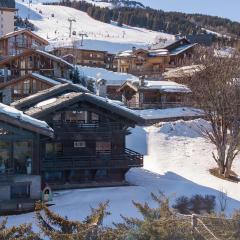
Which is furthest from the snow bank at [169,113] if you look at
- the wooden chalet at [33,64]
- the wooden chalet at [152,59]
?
the wooden chalet at [152,59]

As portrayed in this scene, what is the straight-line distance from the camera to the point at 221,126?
33312 mm

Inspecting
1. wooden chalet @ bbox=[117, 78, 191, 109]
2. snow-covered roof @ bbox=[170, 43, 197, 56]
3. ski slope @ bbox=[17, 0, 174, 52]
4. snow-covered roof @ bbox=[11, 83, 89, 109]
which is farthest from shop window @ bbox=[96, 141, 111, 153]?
ski slope @ bbox=[17, 0, 174, 52]

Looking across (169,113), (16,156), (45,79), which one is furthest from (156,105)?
(16,156)

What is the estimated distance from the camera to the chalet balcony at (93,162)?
80.0 ft

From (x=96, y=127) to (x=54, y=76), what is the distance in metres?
17.4

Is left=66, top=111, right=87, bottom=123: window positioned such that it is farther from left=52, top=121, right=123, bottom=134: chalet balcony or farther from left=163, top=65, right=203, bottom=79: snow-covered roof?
left=163, top=65, right=203, bottom=79: snow-covered roof

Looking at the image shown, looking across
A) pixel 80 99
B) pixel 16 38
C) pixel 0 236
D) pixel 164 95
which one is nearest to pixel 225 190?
pixel 80 99

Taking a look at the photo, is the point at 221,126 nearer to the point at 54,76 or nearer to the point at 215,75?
the point at 215,75

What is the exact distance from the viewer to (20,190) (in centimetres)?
2233

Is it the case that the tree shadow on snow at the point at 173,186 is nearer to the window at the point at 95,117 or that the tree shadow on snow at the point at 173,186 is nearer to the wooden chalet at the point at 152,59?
the window at the point at 95,117

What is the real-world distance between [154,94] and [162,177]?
21.5 meters

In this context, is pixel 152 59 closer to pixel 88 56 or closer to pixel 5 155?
pixel 88 56

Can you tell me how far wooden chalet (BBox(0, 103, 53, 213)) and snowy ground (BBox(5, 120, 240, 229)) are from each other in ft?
3.26

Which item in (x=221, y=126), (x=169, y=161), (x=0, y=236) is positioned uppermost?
(x=0, y=236)
